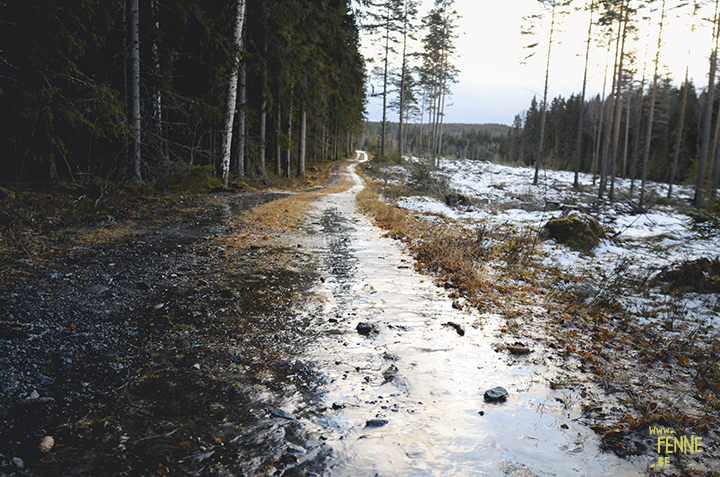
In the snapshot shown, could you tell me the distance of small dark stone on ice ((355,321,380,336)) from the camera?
398 cm

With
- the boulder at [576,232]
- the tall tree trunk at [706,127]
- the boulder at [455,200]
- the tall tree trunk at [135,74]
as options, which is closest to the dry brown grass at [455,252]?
the boulder at [576,232]

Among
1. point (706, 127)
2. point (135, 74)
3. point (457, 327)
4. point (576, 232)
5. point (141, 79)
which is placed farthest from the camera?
point (706, 127)

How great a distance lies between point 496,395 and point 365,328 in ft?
5.02

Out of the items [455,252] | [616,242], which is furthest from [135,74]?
[616,242]

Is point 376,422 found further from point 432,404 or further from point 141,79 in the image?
point 141,79

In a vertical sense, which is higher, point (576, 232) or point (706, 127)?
point (706, 127)

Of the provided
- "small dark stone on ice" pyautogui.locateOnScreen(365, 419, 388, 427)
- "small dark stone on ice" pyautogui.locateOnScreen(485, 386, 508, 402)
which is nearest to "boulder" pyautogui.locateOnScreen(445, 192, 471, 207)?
"small dark stone on ice" pyautogui.locateOnScreen(485, 386, 508, 402)

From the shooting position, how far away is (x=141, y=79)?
11.6 metres

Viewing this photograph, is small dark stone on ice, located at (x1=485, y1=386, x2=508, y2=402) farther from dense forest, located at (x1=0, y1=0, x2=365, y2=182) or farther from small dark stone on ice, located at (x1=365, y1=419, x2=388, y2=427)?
dense forest, located at (x1=0, y1=0, x2=365, y2=182)

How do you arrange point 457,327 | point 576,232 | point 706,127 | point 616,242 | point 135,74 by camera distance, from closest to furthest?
1. point 457,327
2. point 576,232
3. point 616,242
4. point 135,74
5. point 706,127

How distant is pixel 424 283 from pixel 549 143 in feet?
285

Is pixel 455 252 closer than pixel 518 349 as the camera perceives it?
No

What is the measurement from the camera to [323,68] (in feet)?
71.2

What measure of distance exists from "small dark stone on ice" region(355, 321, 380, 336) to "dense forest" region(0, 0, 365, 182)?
5656 millimetres
